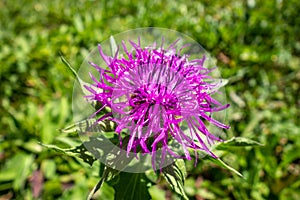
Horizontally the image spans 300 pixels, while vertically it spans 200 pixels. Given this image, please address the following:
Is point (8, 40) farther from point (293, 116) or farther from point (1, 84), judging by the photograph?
point (293, 116)

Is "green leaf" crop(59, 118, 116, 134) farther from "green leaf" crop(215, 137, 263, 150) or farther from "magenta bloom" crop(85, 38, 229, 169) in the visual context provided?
"green leaf" crop(215, 137, 263, 150)

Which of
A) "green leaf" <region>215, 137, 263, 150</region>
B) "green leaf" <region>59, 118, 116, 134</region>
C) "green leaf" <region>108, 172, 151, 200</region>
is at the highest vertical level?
"green leaf" <region>59, 118, 116, 134</region>

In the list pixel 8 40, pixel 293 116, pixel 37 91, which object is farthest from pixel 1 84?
pixel 293 116

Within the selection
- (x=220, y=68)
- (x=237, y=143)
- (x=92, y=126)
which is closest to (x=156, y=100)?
(x=92, y=126)

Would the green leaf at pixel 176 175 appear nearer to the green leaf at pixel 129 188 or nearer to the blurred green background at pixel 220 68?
the green leaf at pixel 129 188

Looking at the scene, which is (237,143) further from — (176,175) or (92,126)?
(92,126)

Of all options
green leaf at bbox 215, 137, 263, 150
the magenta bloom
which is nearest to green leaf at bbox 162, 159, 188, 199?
the magenta bloom
